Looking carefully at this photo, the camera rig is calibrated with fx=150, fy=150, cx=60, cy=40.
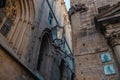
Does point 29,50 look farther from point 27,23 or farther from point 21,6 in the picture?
point 21,6

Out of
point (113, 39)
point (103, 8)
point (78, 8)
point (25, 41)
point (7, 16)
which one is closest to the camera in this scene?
point (113, 39)

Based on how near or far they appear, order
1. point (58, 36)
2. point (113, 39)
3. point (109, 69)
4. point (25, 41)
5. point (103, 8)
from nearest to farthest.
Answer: point (109, 69) < point (113, 39) < point (58, 36) < point (25, 41) < point (103, 8)

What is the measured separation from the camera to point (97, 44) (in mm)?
6559

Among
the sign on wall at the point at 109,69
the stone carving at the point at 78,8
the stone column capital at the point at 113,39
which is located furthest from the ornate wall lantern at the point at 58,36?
the sign on wall at the point at 109,69

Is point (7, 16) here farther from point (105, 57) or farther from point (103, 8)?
point (103, 8)

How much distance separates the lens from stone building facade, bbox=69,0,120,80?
5598mm

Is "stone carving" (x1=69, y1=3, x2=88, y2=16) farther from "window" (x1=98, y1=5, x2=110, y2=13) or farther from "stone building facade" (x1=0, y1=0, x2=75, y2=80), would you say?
"stone building facade" (x1=0, y1=0, x2=75, y2=80)

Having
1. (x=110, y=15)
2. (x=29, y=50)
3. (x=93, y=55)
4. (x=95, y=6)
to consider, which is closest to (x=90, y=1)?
(x=95, y=6)

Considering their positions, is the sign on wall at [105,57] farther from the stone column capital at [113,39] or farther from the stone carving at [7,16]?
the stone carving at [7,16]

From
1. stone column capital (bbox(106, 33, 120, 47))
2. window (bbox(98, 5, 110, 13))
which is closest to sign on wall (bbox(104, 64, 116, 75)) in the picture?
stone column capital (bbox(106, 33, 120, 47))

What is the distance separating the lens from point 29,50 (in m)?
7.55

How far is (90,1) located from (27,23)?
3822 millimetres

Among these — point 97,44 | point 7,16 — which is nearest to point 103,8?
point 97,44

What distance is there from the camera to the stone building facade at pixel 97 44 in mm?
5598
